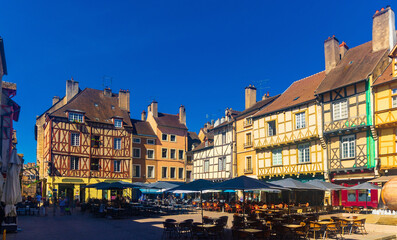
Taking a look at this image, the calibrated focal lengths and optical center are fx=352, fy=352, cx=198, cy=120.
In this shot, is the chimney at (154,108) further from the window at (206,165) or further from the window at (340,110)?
the window at (340,110)

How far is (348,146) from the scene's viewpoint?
22.3 meters

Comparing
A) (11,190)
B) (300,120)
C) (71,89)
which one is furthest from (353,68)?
(71,89)

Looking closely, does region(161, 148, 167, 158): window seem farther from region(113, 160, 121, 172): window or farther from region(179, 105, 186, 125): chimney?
region(113, 160, 121, 172): window

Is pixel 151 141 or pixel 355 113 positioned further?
pixel 151 141

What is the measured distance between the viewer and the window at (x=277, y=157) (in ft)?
89.2

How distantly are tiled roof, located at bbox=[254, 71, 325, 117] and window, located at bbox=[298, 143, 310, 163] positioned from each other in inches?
121

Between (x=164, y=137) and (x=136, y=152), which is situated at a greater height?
(x=164, y=137)

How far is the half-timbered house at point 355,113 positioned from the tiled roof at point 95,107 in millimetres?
22178

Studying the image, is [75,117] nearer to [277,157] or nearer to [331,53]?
[277,157]

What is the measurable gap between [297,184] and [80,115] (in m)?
24.7

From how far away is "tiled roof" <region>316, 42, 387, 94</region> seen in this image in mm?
21955

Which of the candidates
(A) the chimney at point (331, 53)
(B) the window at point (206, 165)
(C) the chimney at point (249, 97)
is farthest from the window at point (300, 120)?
(B) the window at point (206, 165)

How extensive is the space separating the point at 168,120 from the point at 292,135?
20022mm

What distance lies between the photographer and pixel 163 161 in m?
40.9
